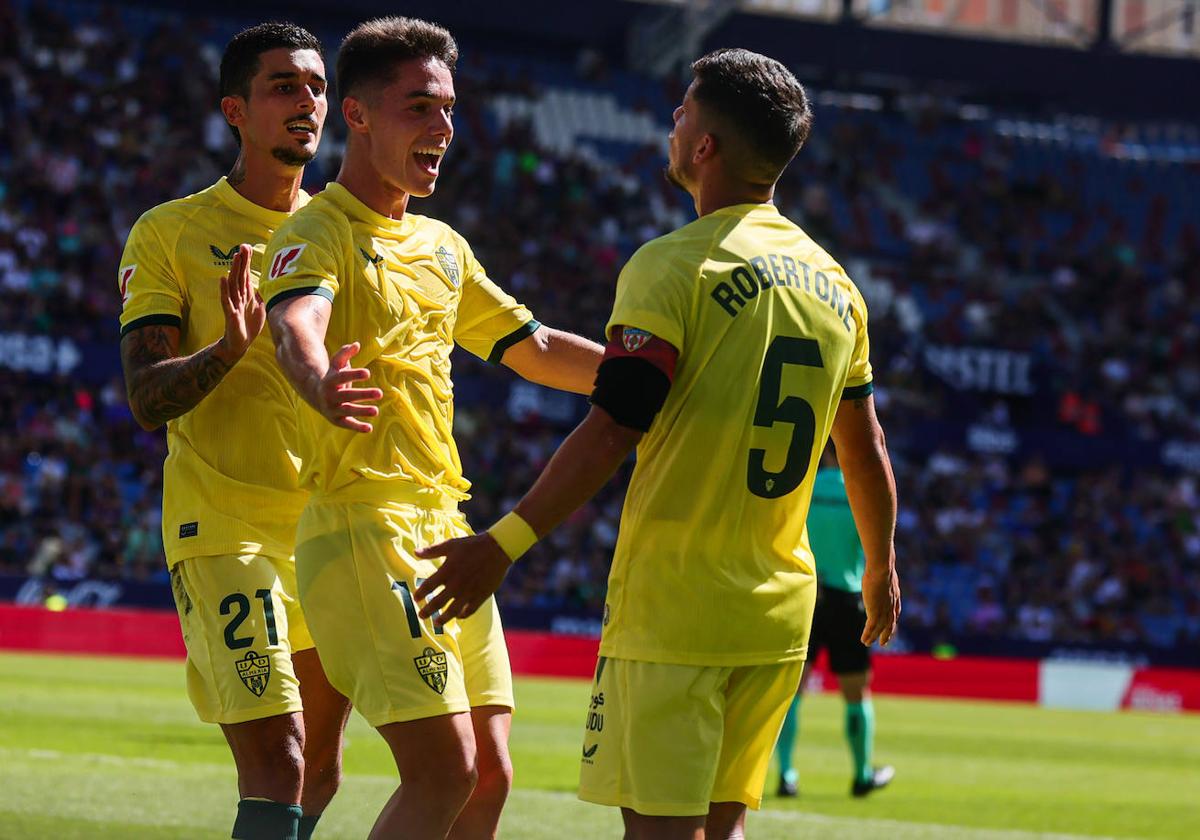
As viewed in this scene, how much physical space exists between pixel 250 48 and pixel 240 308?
1.11m

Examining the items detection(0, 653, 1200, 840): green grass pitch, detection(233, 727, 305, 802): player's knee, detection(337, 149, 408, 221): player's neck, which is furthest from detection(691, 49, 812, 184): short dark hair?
detection(0, 653, 1200, 840): green grass pitch

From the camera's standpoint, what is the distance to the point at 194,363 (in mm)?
4941

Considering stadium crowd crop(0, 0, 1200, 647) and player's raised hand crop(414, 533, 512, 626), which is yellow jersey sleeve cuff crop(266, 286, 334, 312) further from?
stadium crowd crop(0, 0, 1200, 647)

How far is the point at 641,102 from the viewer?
34031 millimetres

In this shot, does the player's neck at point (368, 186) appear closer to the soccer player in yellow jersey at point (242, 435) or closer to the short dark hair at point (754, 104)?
the soccer player in yellow jersey at point (242, 435)

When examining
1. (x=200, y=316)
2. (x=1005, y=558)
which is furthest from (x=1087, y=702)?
(x=200, y=316)

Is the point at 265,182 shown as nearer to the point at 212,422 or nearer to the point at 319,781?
the point at 212,422

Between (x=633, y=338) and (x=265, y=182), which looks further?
(x=265, y=182)

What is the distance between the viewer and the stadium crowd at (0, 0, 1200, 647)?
2562 cm

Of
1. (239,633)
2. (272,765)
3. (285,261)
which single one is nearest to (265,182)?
(285,261)

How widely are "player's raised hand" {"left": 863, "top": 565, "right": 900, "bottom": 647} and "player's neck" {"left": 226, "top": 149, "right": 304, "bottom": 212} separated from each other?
7.47ft

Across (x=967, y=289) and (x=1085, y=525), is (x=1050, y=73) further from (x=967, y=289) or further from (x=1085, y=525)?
(x=1085, y=525)

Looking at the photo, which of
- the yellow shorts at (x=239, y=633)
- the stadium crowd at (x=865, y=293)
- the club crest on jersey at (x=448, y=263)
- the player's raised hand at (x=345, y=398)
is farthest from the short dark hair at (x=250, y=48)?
the stadium crowd at (x=865, y=293)

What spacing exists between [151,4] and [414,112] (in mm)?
28330
